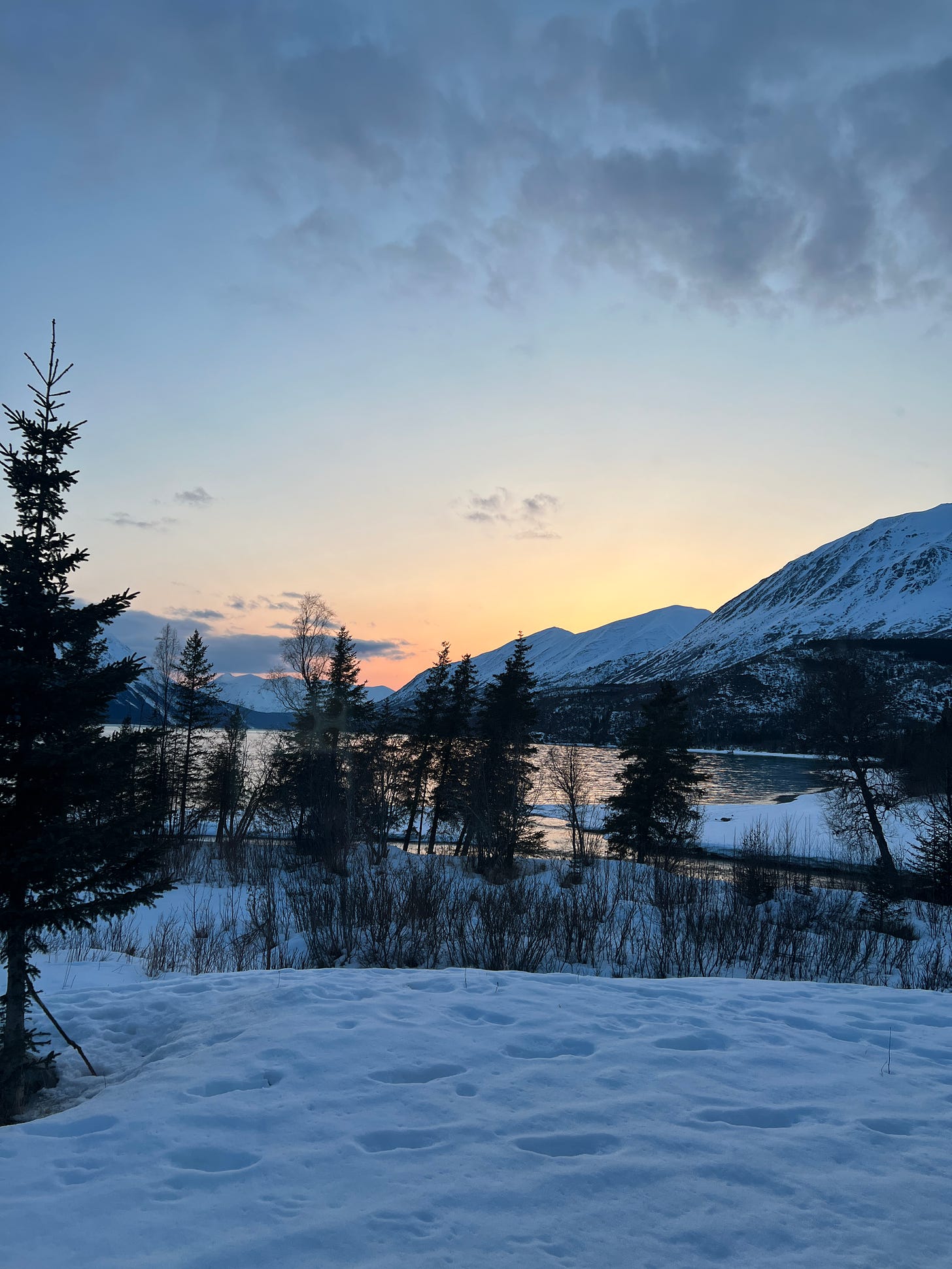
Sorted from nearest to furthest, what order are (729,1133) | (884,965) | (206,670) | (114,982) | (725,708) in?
1. (729,1133)
2. (114,982)
3. (884,965)
4. (206,670)
5. (725,708)

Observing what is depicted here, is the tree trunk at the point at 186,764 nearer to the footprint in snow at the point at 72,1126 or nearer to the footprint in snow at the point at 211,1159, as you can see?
the footprint in snow at the point at 72,1126

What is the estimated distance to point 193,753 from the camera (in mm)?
41094

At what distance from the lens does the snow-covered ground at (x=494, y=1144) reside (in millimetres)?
3061

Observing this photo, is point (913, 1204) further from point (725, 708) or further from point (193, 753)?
point (725, 708)

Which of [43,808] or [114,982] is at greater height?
[43,808]

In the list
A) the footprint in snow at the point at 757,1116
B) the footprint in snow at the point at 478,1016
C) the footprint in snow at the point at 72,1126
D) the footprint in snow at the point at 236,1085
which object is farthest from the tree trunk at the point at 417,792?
the footprint in snow at the point at 757,1116

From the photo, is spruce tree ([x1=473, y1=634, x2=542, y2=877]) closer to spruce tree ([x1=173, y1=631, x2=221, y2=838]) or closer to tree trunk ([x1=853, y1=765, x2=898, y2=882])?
tree trunk ([x1=853, y1=765, x2=898, y2=882])

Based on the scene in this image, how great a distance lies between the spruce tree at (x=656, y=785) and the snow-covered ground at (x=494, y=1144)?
74.4 ft

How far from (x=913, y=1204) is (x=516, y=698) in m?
27.2

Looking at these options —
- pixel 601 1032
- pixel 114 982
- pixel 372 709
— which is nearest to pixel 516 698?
pixel 372 709

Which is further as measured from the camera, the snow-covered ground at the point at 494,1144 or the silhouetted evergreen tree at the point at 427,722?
the silhouetted evergreen tree at the point at 427,722

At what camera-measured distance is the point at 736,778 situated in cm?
7550

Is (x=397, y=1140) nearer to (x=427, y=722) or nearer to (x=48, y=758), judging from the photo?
(x=48, y=758)

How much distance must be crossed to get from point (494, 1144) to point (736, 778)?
78992mm
